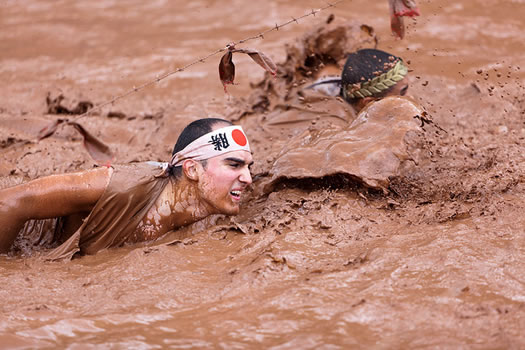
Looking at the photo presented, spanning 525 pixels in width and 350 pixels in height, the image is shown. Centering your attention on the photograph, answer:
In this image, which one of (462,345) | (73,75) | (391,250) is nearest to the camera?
(462,345)

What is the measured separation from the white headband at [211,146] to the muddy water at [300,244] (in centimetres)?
42

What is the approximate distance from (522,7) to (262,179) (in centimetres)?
498

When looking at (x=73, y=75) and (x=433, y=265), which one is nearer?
(x=433, y=265)

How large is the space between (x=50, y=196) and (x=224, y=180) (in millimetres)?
941

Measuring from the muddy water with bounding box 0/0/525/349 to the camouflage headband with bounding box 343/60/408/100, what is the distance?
288 millimetres

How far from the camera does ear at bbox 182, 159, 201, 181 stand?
141 inches

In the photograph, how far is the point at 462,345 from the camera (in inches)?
89.0

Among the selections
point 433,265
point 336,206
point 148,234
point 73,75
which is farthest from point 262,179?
point 73,75

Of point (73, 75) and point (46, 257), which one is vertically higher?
point (73, 75)

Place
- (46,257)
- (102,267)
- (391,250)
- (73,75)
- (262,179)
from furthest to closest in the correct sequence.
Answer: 1. (73,75)
2. (262,179)
3. (46,257)
4. (102,267)
5. (391,250)

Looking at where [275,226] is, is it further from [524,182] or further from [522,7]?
[522,7]

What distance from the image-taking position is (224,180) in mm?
3594

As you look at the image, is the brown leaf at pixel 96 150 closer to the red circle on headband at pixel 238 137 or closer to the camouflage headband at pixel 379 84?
the red circle on headband at pixel 238 137

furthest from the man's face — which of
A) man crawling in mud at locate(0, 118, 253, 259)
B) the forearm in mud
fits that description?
the forearm in mud
